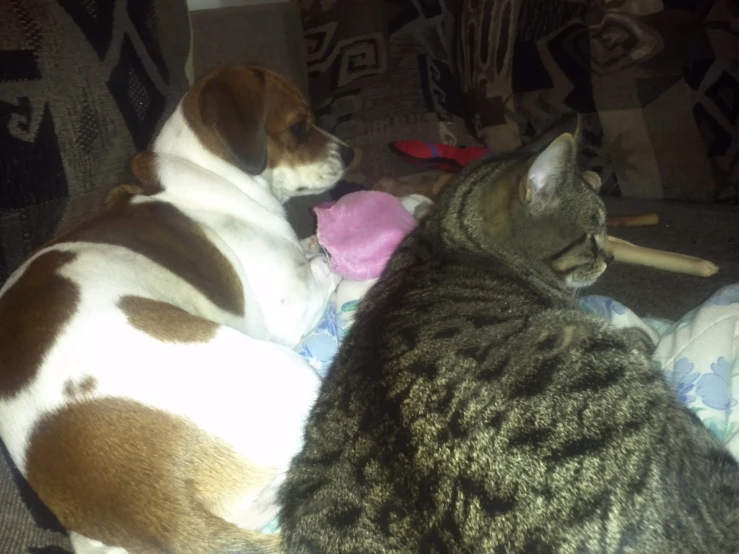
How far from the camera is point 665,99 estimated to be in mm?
2613

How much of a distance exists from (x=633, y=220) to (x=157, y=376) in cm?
190

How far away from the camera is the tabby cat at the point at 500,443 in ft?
3.40

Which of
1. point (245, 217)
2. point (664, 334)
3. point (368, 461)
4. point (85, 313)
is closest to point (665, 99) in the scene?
point (664, 334)

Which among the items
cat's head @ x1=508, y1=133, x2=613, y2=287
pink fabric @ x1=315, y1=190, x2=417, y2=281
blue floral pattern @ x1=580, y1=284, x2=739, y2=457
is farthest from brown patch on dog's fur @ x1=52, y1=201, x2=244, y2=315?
blue floral pattern @ x1=580, y1=284, x2=739, y2=457

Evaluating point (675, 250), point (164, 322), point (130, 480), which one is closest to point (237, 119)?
point (164, 322)

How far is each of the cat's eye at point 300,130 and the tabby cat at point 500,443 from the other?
2.93 feet

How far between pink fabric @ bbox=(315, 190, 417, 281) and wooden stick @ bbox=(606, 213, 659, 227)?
0.84 metres

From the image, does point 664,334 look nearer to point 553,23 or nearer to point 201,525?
point 201,525

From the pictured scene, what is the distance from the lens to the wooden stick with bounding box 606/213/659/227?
2474 mm

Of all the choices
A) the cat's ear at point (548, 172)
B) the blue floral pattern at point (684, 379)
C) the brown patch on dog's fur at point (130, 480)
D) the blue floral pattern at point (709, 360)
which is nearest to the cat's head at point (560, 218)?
the cat's ear at point (548, 172)

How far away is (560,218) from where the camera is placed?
1812mm

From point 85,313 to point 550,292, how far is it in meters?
1.26

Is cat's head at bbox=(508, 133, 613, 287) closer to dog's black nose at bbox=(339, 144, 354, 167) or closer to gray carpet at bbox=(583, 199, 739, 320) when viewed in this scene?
gray carpet at bbox=(583, 199, 739, 320)

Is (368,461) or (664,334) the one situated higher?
(368,461)
